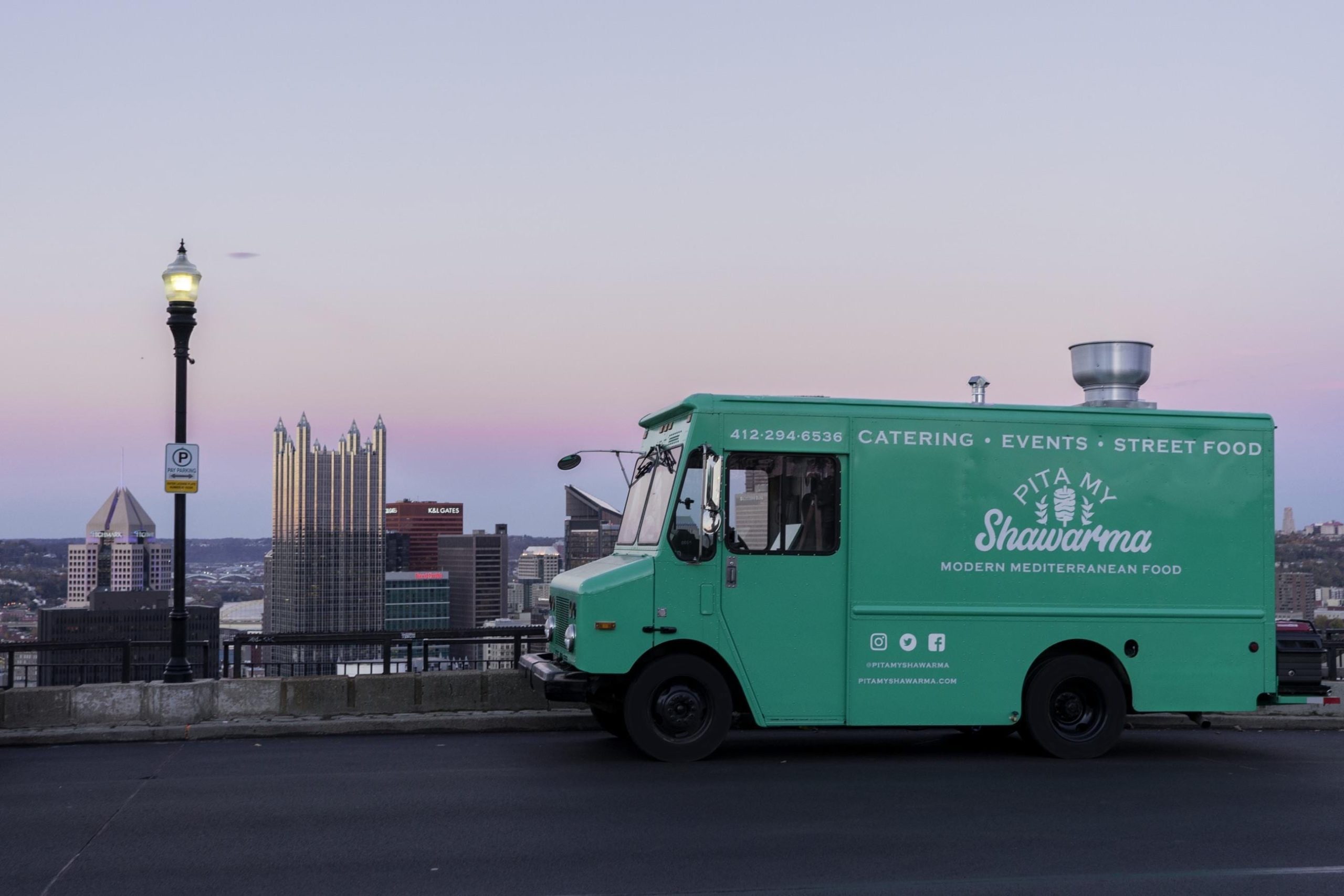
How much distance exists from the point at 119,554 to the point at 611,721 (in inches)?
5914

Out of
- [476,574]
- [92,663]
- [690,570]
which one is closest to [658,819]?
[690,570]

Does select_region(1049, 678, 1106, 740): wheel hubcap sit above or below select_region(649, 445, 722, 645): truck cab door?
below

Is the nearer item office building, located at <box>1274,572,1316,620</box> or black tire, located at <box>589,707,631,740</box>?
black tire, located at <box>589,707,631,740</box>

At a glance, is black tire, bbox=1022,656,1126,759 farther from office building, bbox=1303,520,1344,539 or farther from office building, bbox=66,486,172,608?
office building, bbox=66,486,172,608

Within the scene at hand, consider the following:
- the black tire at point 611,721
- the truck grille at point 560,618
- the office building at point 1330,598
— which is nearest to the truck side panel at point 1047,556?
the black tire at point 611,721

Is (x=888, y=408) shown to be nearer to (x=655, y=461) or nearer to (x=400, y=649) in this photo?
(x=655, y=461)

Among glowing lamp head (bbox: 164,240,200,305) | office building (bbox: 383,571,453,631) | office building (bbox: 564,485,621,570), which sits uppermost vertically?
glowing lamp head (bbox: 164,240,200,305)

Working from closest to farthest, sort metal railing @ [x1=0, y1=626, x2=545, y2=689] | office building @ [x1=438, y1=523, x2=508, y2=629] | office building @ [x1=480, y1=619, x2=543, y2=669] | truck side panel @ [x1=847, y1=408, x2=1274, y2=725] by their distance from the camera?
truck side panel @ [x1=847, y1=408, x2=1274, y2=725] → metal railing @ [x1=0, y1=626, x2=545, y2=689] → office building @ [x1=480, y1=619, x2=543, y2=669] → office building @ [x1=438, y1=523, x2=508, y2=629]

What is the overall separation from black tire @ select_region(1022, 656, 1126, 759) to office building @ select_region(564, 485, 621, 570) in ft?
13.3

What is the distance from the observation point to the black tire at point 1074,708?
437 inches

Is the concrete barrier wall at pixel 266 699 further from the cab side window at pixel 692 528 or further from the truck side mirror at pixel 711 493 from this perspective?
the truck side mirror at pixel 711 493

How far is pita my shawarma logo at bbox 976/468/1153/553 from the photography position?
11273mm

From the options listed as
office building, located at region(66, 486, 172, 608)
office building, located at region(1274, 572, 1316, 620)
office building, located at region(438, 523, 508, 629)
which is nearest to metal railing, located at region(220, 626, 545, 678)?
office building, located at region(1274, 572, 1316, 620)

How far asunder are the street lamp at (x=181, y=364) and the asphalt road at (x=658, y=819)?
6.04 feet
